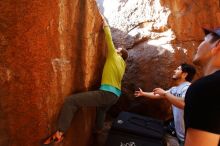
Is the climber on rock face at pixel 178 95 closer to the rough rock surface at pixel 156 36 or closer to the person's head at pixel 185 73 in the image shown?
the person's head at pixel 185 73

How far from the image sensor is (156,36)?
5500mm

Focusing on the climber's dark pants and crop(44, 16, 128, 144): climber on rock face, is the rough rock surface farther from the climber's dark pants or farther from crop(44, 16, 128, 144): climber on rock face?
the climber's dark pants

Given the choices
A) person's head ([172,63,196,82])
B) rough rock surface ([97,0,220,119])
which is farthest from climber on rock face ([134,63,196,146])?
rough rock surface ([97,0,220,119])

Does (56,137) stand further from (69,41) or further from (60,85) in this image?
(69,41)

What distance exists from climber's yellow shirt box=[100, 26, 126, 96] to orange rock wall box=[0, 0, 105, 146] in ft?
1.44

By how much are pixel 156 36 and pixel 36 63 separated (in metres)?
3.32

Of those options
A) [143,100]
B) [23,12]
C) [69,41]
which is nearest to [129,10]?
[143,100]

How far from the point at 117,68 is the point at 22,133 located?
5.10 ft

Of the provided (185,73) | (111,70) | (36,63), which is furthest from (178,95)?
(36,63)

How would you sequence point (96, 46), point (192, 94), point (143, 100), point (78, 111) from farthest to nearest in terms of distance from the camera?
1. point (143, 100)
2. point (96, 46)
3. point (78, 111)
4. point (192, 94)

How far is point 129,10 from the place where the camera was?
5941 mm

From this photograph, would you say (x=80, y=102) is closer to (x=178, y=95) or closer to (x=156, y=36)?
(x=178, y=95)

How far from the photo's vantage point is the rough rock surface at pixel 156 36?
4960 mm

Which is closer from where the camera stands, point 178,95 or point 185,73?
point 178,95
